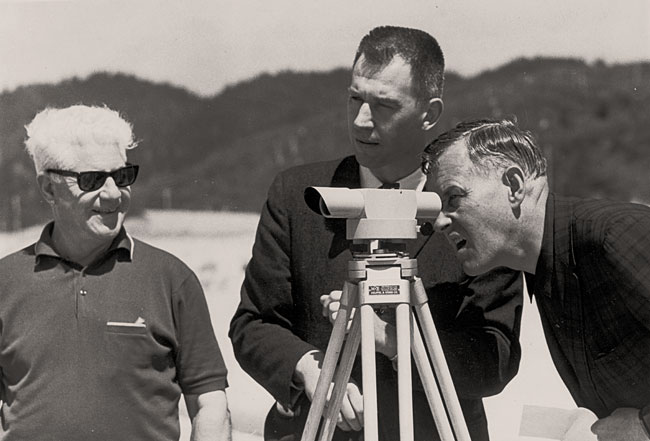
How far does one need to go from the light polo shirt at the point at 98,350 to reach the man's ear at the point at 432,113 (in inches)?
35.0

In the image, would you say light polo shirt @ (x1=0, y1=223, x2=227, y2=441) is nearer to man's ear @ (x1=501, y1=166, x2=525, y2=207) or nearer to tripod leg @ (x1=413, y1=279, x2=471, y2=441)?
tripod leg @ (x1=413, y1=279, x2=471, y2=441)

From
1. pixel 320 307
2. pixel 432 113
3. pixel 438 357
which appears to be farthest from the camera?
pixel 432 113

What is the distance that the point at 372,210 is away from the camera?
7.07ft

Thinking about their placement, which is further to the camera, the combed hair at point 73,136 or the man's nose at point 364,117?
the combed hair at point 73,136

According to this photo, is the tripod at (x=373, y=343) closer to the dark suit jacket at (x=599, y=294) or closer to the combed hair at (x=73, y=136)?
the dark suit jacket at (x=599, y=294)

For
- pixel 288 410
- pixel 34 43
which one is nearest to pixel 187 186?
Result: pixel 34 43

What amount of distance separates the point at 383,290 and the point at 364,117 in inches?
26.3

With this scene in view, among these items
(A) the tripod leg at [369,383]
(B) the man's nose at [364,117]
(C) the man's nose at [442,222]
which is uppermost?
(B) the man's nose at [364,117]

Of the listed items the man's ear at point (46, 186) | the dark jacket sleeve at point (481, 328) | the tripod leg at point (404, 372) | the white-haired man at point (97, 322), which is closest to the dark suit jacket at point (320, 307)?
the dark jacket sleeve at point (481, 328)

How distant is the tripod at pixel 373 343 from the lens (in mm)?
2109

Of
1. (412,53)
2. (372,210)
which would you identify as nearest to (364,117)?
(412,53)

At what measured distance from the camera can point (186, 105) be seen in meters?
3.83

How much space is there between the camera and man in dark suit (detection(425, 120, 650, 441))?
2.29 m

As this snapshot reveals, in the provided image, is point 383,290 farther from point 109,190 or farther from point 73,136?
point 73,136
